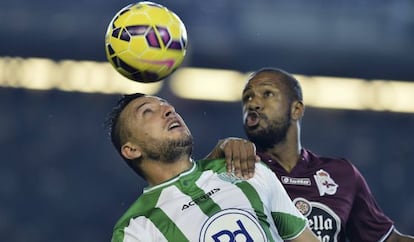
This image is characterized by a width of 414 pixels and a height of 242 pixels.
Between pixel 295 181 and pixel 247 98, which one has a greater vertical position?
pixel 247 98

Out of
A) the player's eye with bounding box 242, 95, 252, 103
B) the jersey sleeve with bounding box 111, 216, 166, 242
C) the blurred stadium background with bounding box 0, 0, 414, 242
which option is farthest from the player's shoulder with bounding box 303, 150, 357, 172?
the blurred stadium background with bounding box 0, 0, 414, 242

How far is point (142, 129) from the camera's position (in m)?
3.37

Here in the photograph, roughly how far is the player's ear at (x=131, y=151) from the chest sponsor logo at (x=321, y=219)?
33.3 inches

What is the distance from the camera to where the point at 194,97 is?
906cm

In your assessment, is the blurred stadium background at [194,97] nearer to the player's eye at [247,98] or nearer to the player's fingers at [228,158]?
the player's eye at [247,98]

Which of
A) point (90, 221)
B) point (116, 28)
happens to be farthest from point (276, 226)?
point (90, 221)

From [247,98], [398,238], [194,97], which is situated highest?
[247,98]

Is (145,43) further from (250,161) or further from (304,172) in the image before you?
(304,172)

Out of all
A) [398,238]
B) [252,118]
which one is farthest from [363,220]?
[252,118]

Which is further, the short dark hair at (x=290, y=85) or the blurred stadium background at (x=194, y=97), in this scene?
the blurred stadium background at (x=194, y=97)

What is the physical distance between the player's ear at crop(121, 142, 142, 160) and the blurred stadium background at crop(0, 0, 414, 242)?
5365 mm

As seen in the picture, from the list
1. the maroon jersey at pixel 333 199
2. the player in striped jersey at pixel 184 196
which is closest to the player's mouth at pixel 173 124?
the player in striped jersey at pixel 184 196

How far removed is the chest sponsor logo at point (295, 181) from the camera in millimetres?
3968

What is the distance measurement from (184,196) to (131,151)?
0.98 feet
